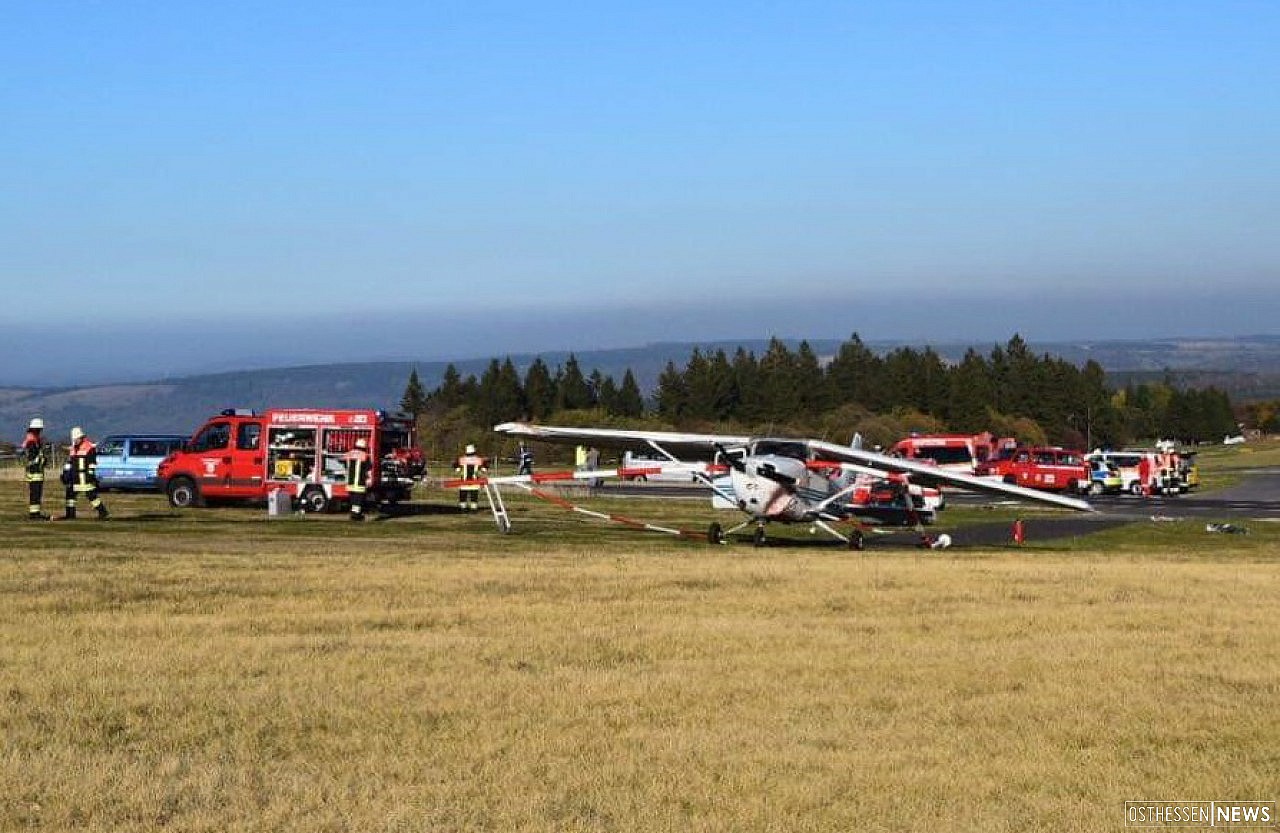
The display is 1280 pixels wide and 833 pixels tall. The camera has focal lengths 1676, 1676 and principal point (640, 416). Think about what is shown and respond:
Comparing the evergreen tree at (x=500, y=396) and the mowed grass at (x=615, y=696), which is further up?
the evergreen tree at (x=500, y=396)

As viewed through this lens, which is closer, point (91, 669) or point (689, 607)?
point (91, 669)

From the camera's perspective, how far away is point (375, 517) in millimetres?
35062

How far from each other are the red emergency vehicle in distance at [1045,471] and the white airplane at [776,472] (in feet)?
90.2

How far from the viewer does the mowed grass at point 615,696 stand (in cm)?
890

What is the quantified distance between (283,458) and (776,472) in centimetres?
1224

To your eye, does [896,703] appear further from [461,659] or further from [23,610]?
[23,610]

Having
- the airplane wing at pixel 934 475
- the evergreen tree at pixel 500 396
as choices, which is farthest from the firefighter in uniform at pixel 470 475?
the evergreen tree at pixel 500 396

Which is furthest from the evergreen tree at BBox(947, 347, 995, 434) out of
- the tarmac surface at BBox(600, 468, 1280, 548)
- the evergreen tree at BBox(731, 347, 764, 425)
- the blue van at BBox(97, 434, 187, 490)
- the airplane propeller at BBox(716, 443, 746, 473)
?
the airplane propeller at BBox(716, 443, 746, 473)

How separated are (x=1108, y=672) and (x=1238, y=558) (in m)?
16.9

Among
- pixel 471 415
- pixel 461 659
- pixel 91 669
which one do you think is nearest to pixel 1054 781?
pixel 461 659

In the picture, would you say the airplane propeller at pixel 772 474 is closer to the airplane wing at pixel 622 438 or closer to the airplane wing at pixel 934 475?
the airplane wing at pixel 934 475

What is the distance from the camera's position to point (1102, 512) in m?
42.7

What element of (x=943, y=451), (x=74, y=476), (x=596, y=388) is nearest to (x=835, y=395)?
Answer: (x=596, y=388)

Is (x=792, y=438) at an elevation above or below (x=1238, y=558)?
above
